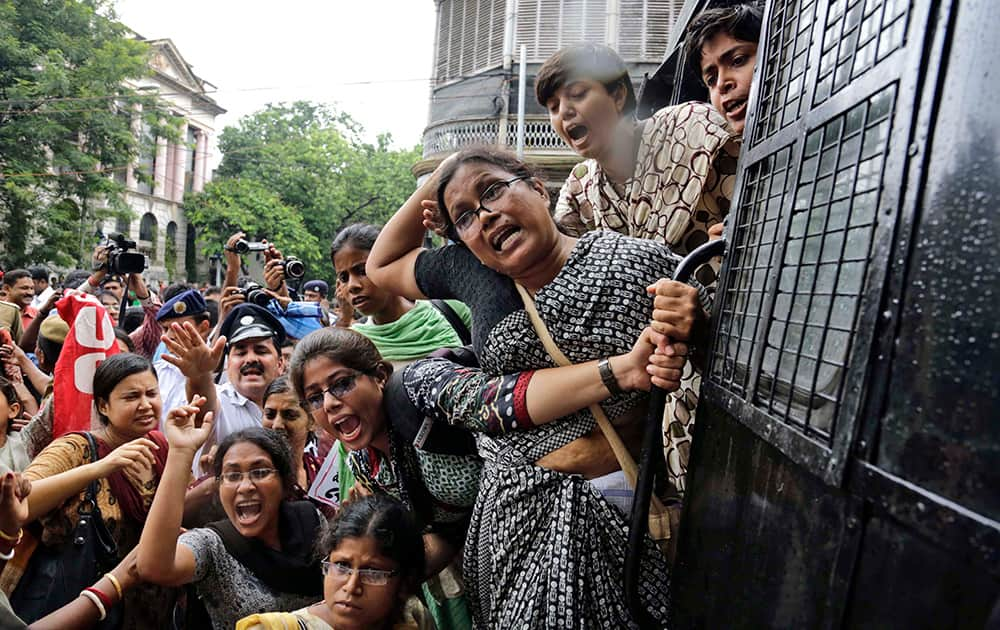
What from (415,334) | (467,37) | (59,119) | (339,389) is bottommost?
(339,389)

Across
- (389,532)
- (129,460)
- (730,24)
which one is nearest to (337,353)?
(389,532)

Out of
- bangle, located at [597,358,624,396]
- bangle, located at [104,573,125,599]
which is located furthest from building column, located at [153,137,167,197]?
bangle, located at [597,358,624,396]

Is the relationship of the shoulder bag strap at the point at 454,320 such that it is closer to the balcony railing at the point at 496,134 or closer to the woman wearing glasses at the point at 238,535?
the woman wearing glasses at the point at 238,535

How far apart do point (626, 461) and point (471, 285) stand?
1.92 feet

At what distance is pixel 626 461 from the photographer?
1.67m

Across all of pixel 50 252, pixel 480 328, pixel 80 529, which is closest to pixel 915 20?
pixel 480 328

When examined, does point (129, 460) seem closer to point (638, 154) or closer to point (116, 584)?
point (116, 584)

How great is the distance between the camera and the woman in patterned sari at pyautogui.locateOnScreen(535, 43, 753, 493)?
6.91 feet

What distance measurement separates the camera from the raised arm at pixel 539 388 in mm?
1468

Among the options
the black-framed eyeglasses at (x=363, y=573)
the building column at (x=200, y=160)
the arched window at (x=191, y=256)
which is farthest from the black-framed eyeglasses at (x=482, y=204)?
the building column at (x=200, y=160)

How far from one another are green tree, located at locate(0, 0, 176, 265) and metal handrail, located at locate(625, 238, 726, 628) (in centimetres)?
1731

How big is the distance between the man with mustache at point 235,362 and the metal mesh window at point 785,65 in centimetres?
245

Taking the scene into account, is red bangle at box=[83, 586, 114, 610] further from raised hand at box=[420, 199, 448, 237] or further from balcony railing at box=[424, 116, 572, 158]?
balcony railing at box=[424, 116, 572, 158]

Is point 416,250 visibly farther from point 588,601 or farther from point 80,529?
point 80,529
